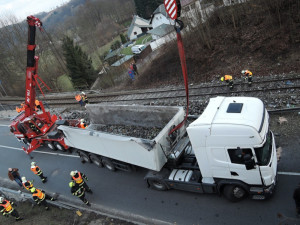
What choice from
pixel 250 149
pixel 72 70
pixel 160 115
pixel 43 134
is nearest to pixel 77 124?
pixel 43 134

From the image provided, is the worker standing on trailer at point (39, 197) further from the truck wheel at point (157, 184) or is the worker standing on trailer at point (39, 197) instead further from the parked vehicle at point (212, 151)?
the truck wheel at point (157, 184)

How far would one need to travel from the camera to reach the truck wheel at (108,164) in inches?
380

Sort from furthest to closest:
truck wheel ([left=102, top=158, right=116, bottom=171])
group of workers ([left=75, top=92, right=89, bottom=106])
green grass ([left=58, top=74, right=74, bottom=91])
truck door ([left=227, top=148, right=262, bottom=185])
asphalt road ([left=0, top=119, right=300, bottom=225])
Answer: green grass ([left=58, top=74, right=74, bottom=91]), group of workers ([left=75, top=92, right=89, bottom=106]), truck wheel ([left=102, top=158, right=116, bottom=171]), asphalt road ([left=0, top=119, right=300, bottom=225]), truck door ([left=227, top=148, right=262, bottom=185])

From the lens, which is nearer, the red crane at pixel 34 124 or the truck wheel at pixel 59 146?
the red crane at pixel 34 124

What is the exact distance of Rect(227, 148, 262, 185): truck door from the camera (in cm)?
579

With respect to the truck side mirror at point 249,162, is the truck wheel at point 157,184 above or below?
below

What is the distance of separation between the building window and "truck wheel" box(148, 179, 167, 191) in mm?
2810

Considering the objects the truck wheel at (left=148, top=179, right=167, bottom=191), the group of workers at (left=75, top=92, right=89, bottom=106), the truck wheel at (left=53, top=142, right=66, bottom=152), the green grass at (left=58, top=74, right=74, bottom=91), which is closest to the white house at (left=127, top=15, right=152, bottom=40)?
the green grass at (left=58, top=74, right=74, bottom=91)

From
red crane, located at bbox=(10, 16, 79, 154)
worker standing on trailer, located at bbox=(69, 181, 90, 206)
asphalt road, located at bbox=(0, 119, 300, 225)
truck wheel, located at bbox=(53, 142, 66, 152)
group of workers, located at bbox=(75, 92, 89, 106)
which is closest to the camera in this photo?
asphalt road, located at bbox=(0, 119, 300, 225)

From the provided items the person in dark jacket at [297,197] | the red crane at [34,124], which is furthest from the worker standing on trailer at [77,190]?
the person in dark jacket at [297,197]

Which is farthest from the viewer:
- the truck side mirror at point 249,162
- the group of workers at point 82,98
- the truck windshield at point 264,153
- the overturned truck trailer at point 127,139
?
the group of workers at point 82,98

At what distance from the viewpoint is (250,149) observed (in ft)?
18.6

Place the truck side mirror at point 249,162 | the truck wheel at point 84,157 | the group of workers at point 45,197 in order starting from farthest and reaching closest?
the truck wheel at point 84,157, the group of workers at point 45,197, the truck side mirror at point 249,162

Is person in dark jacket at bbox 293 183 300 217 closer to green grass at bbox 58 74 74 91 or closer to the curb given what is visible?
the curb
